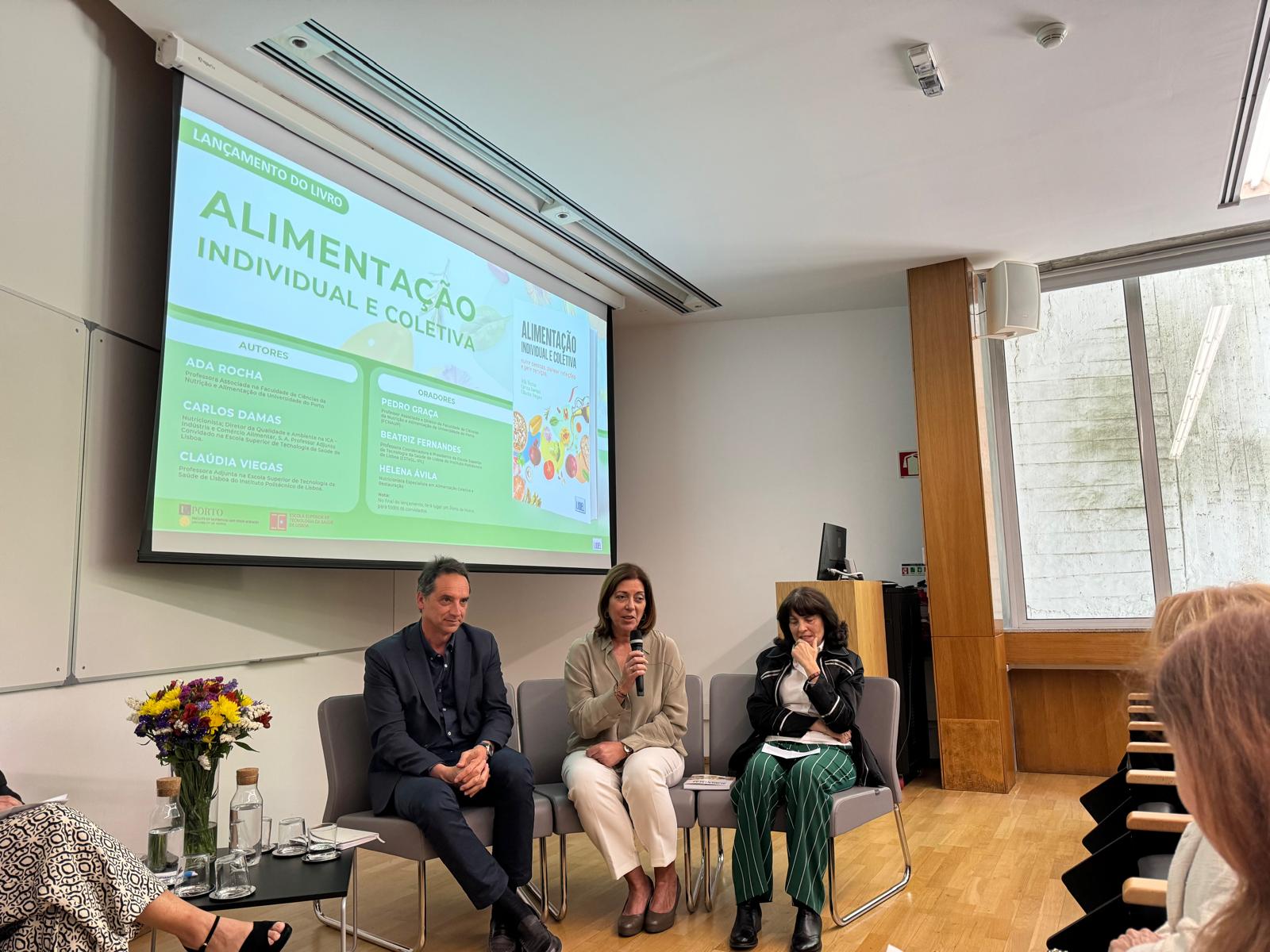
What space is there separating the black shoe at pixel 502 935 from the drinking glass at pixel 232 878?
754 millimetres

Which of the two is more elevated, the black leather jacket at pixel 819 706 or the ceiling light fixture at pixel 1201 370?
the ceiling light fixture at pixel 1201 370

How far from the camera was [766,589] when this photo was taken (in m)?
6.02

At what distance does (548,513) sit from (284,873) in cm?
282

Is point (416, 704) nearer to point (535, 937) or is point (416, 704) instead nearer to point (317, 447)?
point (535, 937)

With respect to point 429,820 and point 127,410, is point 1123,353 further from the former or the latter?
point 127,410

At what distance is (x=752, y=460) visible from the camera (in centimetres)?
617

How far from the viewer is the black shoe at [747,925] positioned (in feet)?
8.63

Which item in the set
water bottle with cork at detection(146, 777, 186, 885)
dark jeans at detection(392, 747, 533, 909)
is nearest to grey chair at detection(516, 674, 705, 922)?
dark jeans at detection(392, 747, 533, 909)

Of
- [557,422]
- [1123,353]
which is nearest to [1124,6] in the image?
[1123,353]

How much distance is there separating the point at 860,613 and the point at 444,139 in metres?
2.96

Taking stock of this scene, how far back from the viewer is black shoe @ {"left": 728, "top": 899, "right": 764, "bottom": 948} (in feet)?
8.63

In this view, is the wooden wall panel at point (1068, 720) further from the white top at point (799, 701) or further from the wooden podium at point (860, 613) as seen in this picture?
the white top at point (799, 701)

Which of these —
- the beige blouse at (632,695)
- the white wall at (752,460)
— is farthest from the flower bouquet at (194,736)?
the white wall at (752,460)

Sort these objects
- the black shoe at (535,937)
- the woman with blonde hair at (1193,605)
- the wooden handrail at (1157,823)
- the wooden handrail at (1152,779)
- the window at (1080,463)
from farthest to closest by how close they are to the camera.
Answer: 1. the window at (1080,463)
2. the black shoe at (535,937)
3. the wooden handrail at (1152,779)
4. the woman with blonde hair at (1193,605)
5. the wooden handrail at (1157,823)
